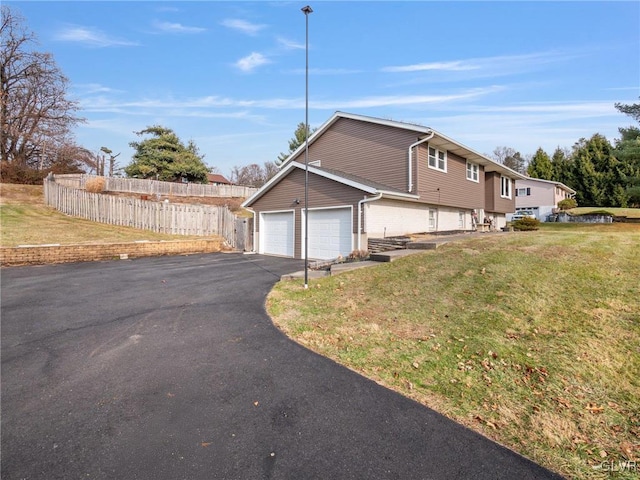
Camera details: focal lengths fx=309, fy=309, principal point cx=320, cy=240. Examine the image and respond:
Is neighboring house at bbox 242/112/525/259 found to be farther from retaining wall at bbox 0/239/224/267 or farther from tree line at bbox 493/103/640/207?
tree line at bbox 493/103/640/207

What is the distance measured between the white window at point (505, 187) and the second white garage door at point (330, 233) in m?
17.3

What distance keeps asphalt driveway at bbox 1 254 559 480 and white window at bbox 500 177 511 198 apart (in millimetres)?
24765

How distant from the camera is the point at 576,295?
18.5 feet

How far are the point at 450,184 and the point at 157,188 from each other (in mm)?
25741

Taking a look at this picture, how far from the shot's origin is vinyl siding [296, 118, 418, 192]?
1531 centimetres

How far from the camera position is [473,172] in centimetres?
2045

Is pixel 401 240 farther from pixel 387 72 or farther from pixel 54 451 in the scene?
pixel 54 451

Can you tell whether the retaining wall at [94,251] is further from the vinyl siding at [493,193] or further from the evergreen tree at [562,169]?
the evergreen tree at [562,169]

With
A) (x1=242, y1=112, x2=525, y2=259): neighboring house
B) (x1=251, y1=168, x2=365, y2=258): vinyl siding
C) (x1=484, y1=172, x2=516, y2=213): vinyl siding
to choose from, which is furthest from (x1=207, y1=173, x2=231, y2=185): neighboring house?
(x1=484, y1=172, x2=516, y2=213): vinyl siding

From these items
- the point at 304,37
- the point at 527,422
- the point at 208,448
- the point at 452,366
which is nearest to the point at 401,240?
the point at 304,37

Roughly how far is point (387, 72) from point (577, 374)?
589 inches

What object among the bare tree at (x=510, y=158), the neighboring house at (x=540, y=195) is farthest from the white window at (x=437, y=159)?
the bare tree at (x=510, y=158)

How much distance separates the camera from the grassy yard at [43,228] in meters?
13.1

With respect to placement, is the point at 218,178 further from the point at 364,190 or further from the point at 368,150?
the point at 364,190
